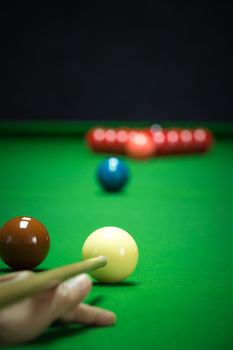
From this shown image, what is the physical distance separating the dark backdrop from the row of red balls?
2791 mm

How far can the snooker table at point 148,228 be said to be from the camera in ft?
6.13

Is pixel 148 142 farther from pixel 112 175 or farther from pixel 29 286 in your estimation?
pixel 29 286

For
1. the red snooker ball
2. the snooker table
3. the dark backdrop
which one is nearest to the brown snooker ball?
the snooker table

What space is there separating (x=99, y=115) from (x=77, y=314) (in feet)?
26.1

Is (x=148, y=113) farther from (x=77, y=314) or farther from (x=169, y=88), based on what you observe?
(x=77, y=314)

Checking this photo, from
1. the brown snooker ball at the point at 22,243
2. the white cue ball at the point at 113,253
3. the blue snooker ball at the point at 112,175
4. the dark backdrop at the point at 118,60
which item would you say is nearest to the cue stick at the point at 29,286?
the white cue ball at the point at 113,253

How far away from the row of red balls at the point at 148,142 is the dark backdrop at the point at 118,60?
110 inches

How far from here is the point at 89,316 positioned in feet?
6.13

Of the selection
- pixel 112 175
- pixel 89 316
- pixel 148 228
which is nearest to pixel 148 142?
pixel 112 175

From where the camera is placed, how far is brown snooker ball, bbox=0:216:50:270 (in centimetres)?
244

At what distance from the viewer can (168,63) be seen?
9.56m

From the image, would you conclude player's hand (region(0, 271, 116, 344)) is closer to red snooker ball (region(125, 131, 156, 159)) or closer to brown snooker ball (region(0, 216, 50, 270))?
brown snooker ball (region(0, 216, 50, 270))

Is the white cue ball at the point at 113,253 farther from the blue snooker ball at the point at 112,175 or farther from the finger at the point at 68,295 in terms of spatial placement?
the blue snooker ball at the point at 112,175

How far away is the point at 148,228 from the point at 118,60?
21.0 ft
